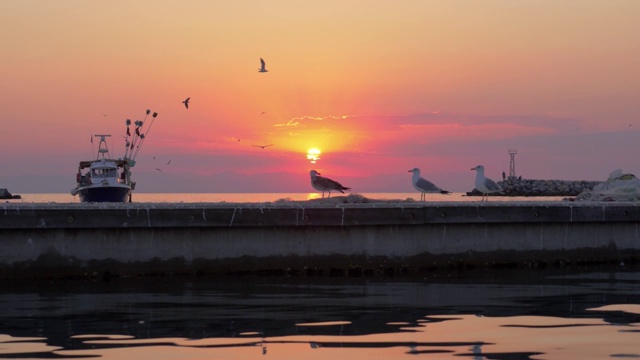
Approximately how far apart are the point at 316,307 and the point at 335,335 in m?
3.53

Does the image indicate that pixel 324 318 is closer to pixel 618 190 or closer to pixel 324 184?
pixel 324 184

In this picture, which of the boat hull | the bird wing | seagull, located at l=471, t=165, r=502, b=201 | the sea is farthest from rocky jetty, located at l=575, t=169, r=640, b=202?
the boat hull

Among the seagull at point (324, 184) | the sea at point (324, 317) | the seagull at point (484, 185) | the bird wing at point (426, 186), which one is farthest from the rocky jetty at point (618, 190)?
the sea at point (324, 317)

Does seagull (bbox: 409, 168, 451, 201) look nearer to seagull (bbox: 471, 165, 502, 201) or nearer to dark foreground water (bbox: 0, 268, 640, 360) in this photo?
seagull (bbox: 471, 165, 502, 201)

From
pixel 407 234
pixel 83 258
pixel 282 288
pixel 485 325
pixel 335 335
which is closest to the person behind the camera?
pixel 335 335

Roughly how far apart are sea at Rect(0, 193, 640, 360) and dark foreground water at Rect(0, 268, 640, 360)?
0.02m

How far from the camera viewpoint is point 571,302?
19.4m

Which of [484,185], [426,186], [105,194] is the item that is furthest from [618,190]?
[105,194]

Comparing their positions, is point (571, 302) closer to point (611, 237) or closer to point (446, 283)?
point (446, 283)

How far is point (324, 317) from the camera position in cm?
1706

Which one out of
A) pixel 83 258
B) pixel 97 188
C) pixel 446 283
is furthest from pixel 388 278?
pixel 97 188

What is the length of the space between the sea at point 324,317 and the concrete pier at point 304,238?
1.73 ft

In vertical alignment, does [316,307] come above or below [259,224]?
below

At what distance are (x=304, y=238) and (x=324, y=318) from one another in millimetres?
7976
